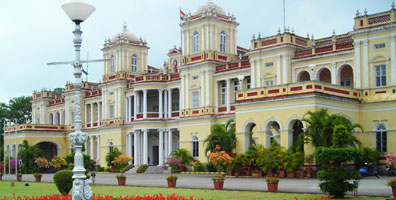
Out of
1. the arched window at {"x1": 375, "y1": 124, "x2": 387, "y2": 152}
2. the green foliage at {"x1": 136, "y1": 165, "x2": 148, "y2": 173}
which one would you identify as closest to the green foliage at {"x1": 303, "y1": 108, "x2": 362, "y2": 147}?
the arched window at {"x1": 375, "y1": 124, "x2": 387, "y2": 152}

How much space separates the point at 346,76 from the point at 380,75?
4.42m

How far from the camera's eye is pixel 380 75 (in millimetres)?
31188

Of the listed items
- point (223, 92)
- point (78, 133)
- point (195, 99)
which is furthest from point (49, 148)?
point (78, 133)

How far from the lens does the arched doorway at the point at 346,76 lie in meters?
35.2

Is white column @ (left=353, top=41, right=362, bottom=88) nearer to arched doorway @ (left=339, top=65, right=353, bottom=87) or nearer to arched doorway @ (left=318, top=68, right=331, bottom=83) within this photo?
arched doorway @ (left=339, top=65, right=353, bottom=87)

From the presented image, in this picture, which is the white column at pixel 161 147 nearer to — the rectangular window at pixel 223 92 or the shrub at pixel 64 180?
the rectangular window at pixel 223 92

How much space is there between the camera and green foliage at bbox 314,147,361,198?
15992 mm

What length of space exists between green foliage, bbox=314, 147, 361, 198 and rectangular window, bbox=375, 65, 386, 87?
16.3 meters

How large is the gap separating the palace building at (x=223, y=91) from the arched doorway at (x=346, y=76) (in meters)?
0.07

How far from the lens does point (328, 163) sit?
16344 mm

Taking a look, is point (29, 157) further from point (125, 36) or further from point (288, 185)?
point (288, 185)

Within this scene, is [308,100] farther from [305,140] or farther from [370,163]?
[370,163]

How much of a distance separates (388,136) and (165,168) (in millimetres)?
17804

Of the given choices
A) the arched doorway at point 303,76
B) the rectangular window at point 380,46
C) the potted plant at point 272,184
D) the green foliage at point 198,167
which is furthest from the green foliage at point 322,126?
the green foliage at point 198,167
